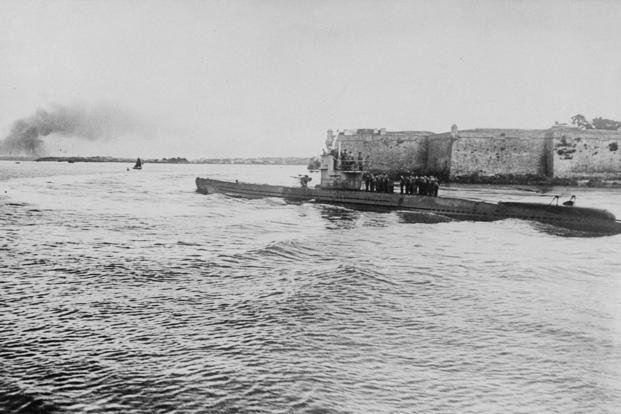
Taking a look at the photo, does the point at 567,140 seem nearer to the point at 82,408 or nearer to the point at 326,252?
the point at 326,252

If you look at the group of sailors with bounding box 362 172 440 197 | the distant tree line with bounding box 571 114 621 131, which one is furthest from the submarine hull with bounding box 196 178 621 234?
the distant tree line with bounding box 571 114 621 131

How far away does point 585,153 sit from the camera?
54969 mm

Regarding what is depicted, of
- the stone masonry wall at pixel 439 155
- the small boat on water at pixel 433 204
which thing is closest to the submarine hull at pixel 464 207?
the small boat on water at pixel 433 204

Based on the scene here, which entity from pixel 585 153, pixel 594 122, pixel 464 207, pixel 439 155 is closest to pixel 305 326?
pixel 464 207

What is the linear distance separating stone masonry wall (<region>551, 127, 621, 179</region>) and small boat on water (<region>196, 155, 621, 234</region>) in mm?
31423

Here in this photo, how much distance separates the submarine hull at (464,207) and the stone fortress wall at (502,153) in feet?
91.1

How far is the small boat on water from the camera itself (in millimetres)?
25125

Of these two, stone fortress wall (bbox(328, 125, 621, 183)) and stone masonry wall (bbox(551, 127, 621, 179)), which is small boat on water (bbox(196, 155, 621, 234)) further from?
stone masonry wall (bbox(551, 127, 621, 179))

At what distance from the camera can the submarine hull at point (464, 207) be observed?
2498 centimetres

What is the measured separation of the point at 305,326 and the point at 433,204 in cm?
2325

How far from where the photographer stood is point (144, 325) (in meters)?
9.43

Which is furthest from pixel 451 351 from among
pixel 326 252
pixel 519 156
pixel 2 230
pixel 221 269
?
pixel 519 156

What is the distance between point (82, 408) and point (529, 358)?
709cm

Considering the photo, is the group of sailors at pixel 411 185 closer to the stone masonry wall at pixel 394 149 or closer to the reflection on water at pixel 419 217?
the reflection on water at pixel 419 217
